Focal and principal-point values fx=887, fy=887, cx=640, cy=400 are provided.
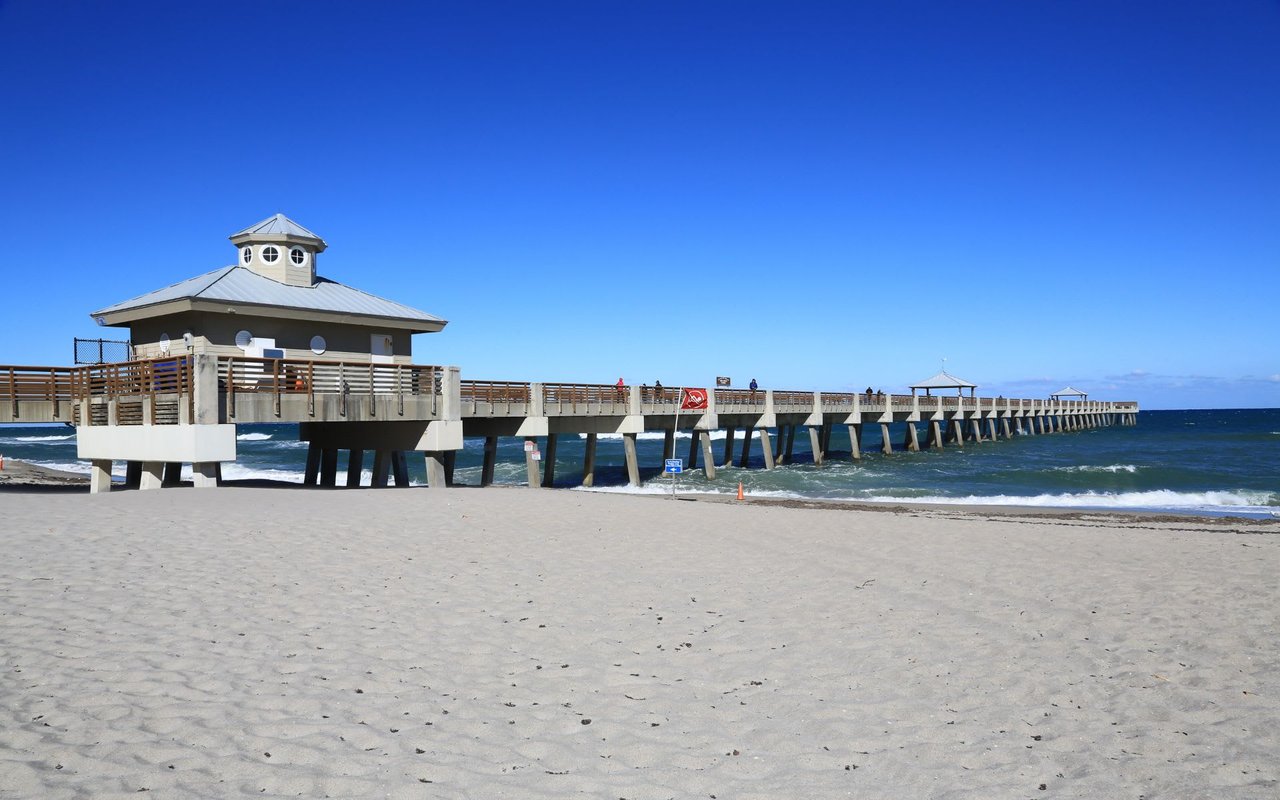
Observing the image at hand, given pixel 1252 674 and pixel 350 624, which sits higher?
pixel 350 624

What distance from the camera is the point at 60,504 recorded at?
43.2 feet

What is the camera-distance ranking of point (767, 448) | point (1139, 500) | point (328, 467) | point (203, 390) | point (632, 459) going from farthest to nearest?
point (767, 448)
point (632, 459)
point (1139, 500)
point (328, 467)
point (203, 390)

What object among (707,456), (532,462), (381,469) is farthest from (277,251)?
(707,456)

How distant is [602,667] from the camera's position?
6.92 meters

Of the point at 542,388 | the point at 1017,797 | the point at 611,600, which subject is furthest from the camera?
the point at 542,388

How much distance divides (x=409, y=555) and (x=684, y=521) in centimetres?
569

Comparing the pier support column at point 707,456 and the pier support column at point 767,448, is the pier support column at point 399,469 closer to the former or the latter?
the pier support column at point 707,456

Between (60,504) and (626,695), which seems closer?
(626,695)

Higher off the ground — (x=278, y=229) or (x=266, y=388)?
(x=278, y=229)

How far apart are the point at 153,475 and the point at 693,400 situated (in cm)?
1950

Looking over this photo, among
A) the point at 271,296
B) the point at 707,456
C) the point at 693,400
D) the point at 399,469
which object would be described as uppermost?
the point at 271,296

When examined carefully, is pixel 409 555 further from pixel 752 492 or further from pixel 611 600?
pixel 752 492

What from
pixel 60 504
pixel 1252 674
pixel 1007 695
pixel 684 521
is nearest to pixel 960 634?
pixel 1007 695

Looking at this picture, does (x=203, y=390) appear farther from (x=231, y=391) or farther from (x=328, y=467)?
(x=328, y=467)
